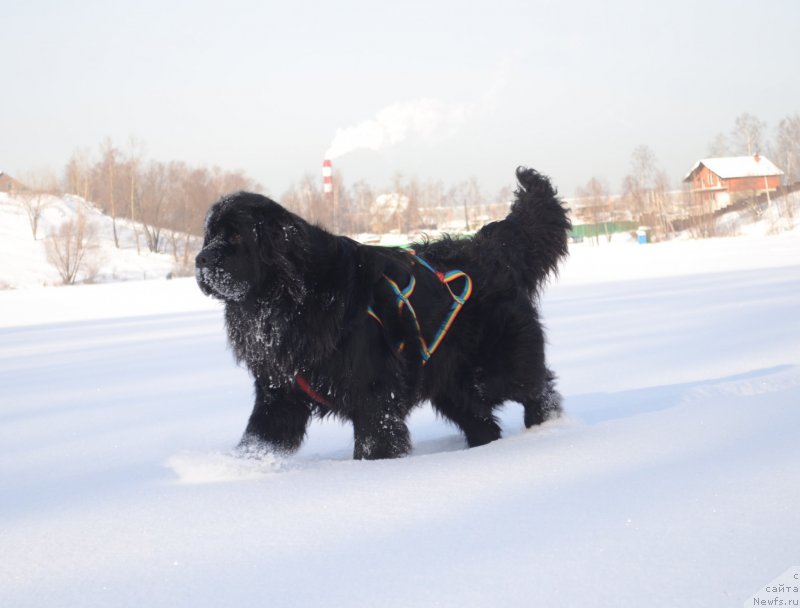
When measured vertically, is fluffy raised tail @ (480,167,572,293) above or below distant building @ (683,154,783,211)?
below

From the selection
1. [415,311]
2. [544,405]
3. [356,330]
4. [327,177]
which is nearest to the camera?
[356,330]

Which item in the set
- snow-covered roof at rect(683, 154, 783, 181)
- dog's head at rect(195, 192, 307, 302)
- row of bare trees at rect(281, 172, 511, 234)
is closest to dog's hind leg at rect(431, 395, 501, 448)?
dog's head at rect(195, 192, 307, 302)

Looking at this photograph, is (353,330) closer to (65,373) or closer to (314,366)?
(314,366)

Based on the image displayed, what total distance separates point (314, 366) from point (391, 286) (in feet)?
1.99

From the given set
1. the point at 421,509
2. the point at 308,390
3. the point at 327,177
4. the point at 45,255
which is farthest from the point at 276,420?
the point at 327,177

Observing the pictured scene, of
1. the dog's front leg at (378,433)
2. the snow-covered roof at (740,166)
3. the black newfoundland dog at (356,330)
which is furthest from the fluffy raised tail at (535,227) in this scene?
the snow-covered roof at (740,166)

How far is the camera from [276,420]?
3615 mm

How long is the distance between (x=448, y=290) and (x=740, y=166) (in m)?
85.7

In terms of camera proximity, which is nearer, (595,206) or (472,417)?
(472,417)

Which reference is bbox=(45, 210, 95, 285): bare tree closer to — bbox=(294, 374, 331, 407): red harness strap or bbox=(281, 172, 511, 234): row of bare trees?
bbox=(281, 172, 511, 234): row of bare trees

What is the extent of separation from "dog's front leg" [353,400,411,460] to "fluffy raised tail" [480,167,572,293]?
151cm

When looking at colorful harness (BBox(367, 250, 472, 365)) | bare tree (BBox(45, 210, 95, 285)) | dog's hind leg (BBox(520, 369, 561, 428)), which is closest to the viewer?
colorful harness (BBox(367, 250, 472, 365))

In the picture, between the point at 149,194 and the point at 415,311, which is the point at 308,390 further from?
the point at 149,194

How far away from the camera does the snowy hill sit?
2064 inches
